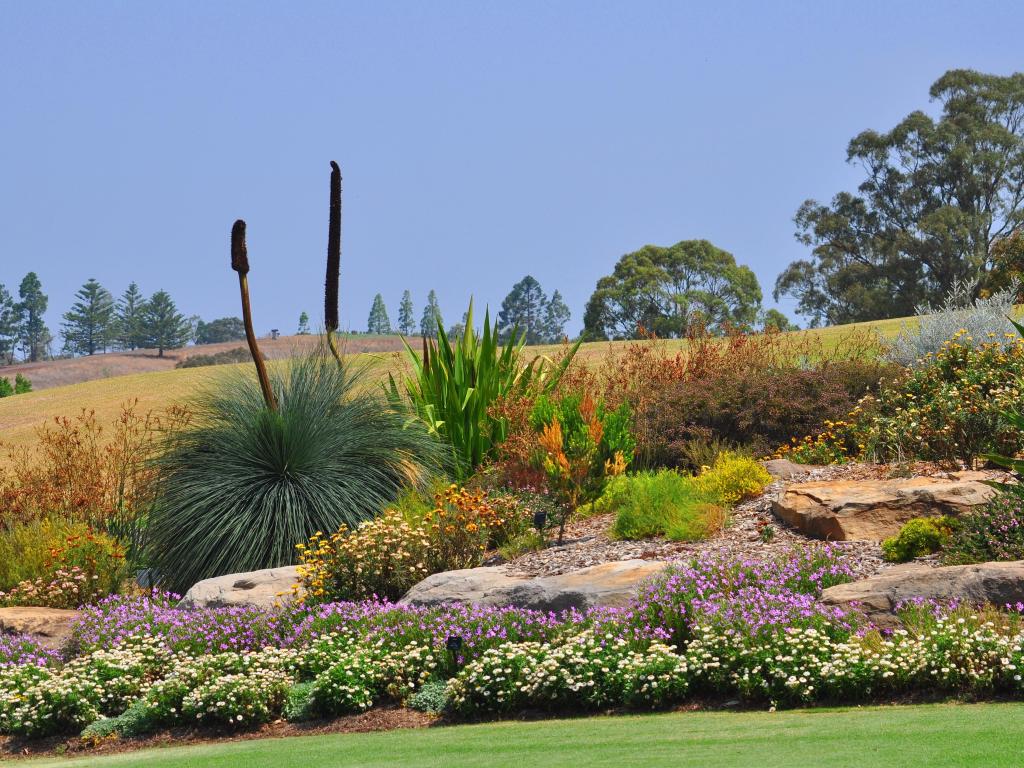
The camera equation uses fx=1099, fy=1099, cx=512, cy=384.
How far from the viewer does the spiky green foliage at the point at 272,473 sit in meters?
11.0

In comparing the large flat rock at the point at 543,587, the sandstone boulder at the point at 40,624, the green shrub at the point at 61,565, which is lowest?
the sandstone boulder at the point at 40,624

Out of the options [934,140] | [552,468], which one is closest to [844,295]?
[934,140]

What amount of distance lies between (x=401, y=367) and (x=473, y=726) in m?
8.95

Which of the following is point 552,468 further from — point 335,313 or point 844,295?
point 844,295

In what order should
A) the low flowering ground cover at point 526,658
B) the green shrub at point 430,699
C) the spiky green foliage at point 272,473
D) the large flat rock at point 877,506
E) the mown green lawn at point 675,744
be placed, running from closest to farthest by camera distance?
1. the mown green lawn at point 675,744
2. the low flowering ground cover at point 526,658
3. the green shrub at point 430,699
4. the large flat rock at point 877,506
5. the spiky green foliage at point 272,473

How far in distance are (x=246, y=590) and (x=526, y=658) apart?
12.0 feet

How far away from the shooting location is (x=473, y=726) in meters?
6.91

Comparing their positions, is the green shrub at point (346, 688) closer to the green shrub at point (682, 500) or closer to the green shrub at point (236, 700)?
the green shrub at point (236, 700)

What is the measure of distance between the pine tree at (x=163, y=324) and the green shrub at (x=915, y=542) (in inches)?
4238

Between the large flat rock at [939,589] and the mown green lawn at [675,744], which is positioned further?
the large flat rock at [939,589]

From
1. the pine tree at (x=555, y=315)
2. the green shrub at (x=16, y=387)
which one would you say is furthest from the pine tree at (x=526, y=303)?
the green shrub at (x=16, y=387)

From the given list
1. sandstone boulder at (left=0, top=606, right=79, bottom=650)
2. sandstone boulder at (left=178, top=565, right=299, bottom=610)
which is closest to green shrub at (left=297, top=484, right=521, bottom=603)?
sandstone boulder at (left=178, top=565, right=299, bottom=610)

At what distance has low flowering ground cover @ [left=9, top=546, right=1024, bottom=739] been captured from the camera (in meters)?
6.70

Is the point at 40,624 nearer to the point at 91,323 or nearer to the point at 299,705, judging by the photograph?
the point at 299,705
